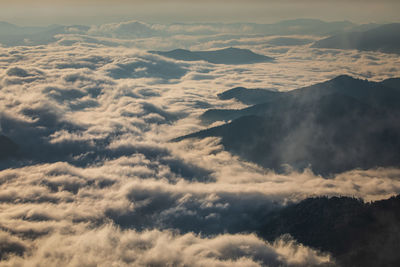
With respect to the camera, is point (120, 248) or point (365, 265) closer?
point (365, 265)

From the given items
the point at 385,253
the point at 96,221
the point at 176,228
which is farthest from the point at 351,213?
the point at 96,221

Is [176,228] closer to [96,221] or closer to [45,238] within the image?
[96,221]

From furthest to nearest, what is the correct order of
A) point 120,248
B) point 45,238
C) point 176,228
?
1. point 176,228
2. point 45,238
3. point 120,248

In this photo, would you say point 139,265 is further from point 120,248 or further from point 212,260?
point 212,260

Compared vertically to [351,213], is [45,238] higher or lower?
lower

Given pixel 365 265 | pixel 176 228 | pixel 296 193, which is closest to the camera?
pixel 365 265

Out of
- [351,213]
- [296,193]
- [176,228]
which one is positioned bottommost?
[176,228]
